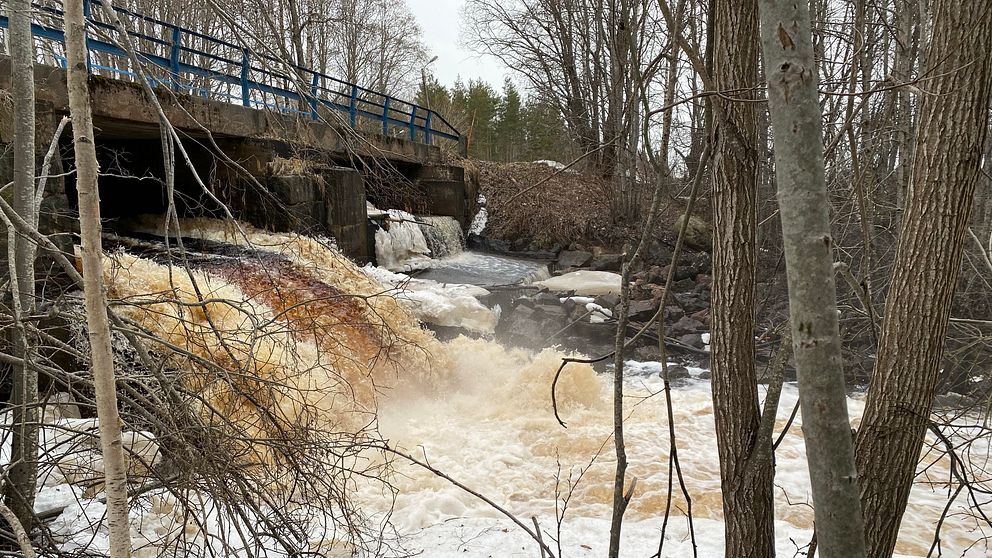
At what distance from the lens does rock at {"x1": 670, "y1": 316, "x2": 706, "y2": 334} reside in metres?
10.5

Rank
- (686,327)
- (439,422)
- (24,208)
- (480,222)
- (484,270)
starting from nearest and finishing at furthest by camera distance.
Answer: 1. (24,208)
2. (439,422)
3. (686,327)
4. (484,270)
5. (480,222)

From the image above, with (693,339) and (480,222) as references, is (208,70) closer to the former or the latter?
(693,339)

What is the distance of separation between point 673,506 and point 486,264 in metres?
9.77

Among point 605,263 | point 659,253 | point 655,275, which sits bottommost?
point 655,275

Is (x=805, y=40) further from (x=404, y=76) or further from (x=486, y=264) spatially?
(x=404, y=76)

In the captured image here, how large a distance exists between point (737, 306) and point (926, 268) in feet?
2.26

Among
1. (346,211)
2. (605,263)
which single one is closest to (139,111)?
(346,211)

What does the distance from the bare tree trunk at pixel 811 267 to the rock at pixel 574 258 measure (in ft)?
46.5

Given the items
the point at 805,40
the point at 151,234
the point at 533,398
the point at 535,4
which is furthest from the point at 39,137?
the point at 535,4

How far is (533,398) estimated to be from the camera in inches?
287

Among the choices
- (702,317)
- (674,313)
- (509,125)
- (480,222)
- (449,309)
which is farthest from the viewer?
(509,125)

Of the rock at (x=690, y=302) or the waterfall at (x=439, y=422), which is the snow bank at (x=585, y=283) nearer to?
the rock at (x=690, y=302)

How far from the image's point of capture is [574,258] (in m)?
15.5

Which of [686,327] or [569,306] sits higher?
[569,306]
